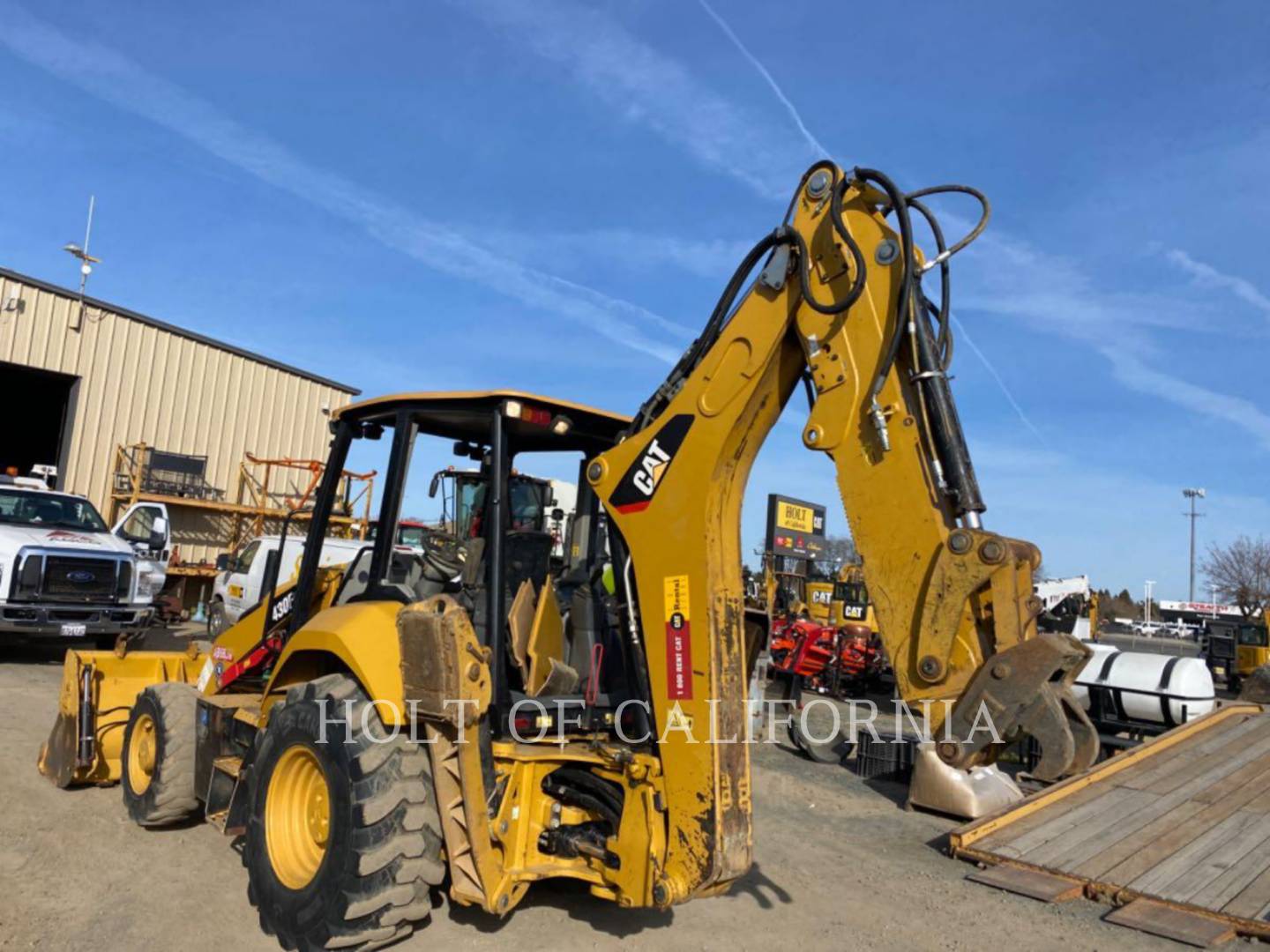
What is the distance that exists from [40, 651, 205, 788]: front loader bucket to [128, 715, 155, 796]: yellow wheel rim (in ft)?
0.82

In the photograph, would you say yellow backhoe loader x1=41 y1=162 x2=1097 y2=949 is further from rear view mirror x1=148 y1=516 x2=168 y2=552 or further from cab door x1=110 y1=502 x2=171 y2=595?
rear view mirror x1=148 y1=516 x2=168 y2=552

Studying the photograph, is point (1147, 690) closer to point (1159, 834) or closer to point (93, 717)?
point (1159, 834)

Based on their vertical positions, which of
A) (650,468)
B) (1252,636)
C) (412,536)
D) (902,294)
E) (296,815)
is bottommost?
(296,815)

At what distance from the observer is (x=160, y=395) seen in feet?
70.9

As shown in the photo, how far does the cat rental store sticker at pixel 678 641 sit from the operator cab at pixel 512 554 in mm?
428

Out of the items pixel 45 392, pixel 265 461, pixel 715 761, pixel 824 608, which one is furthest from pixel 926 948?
pixel 45 392

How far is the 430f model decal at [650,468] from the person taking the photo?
401 cm

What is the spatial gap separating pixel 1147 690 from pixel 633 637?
27.8 ft

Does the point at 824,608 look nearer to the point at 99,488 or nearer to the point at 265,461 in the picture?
the point at 265,461

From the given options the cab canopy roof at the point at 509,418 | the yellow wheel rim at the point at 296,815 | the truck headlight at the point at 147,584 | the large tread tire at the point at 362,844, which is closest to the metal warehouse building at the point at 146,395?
the truck headlight at the point at 147,584

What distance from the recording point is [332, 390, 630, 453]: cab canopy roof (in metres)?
4.55

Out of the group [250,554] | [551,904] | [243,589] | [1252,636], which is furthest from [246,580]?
[1252,636]

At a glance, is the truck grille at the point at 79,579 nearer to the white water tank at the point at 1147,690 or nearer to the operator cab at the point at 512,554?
the operator cab at the point at 512,554

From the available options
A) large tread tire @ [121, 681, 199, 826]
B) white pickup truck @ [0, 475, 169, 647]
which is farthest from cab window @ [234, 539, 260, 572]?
A: large tread tire @ [121, 681, 199, 826]
